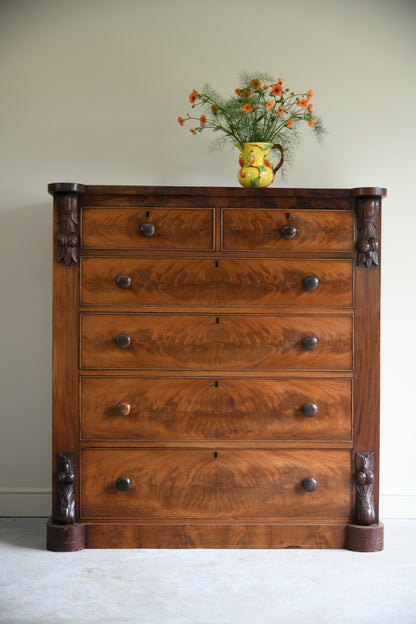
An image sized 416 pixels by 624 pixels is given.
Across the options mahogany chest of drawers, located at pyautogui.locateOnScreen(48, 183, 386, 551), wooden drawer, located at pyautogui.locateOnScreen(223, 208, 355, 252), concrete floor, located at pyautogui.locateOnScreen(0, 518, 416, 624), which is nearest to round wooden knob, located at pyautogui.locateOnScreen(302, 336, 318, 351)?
mahogany chest of drawers, located at pyautogui.locateOnScreen(48, 183, 386, 551)

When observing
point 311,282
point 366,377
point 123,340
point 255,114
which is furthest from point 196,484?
point 255,114

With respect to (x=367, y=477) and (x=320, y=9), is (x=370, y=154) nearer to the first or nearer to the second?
(x=320, y=9)

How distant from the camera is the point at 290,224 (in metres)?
2.49

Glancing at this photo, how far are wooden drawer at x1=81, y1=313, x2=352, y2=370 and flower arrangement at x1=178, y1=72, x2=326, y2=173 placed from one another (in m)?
0.79

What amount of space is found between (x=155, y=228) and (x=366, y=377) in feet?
3.37

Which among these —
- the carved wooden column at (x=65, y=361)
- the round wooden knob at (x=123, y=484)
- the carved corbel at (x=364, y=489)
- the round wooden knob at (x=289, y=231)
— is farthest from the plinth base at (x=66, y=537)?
the round wooden knob at (x=289, y=231)

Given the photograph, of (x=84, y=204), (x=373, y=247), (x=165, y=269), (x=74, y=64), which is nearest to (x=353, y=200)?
(x=373, y=247)

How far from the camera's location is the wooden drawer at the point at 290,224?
2.48m

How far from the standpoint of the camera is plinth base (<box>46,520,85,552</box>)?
243cm

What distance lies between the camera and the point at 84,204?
2.47m

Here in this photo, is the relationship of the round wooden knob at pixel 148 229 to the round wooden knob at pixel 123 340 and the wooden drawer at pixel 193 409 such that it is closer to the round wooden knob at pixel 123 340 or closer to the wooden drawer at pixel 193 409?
the round wooden knob at pixel 123 340

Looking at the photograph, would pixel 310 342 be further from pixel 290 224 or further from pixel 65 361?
pixel 65 361

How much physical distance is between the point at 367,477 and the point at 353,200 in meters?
1.09

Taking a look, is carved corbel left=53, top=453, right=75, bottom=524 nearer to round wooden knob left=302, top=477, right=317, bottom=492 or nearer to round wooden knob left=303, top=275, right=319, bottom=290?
round wooden knob left=302, top=477, right=317, bottom=492
